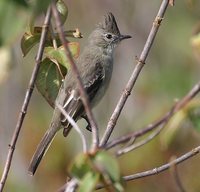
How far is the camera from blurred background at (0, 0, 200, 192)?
5.61m

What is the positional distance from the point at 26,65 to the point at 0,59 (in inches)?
231

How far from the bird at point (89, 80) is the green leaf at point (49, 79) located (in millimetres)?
839

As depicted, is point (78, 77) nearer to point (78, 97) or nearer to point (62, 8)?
point (62, 8)

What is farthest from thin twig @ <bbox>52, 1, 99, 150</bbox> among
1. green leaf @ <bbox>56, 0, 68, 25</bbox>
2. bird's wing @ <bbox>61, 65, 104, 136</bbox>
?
bird's wing @ <bbox>61, 65, 104, 136</bbox>

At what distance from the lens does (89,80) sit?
16.5 ft

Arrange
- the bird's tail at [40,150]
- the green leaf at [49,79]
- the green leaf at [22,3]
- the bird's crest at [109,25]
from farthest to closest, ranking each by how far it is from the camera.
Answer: the bird's crest at [109,25] < the bird's tail at [40,150] < the green leaf at [49,79] < the green leaf at [22,3]

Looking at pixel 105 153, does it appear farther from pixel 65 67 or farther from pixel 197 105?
pixel 65 67

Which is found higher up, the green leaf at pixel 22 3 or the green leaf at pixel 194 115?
the green leaf at pixel 22 3

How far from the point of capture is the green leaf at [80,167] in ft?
6.13

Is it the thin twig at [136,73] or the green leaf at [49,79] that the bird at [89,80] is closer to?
the green leaf at [49,79]

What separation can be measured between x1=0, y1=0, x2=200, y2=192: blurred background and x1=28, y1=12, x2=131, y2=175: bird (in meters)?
0.37

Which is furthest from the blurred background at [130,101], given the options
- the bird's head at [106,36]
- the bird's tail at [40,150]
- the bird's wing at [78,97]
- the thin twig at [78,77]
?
the thin twig at [78,77]

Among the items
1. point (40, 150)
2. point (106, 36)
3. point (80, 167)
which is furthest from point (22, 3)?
point (106, 36)

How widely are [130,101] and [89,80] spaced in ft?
8.45
